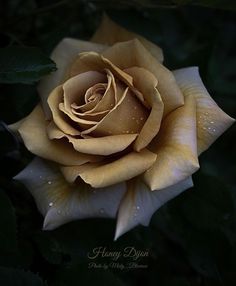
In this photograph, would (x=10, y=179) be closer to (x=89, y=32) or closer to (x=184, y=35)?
(x=89, y=32)

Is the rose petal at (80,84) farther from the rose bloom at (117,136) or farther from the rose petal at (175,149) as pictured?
the rose petal at (175,149)

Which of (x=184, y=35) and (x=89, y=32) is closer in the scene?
(x=89, y=32)

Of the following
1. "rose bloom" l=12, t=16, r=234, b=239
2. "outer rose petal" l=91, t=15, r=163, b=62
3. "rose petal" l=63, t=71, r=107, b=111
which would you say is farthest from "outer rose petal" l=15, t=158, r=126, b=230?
"outer rose petal" l=91, t=15, r=163, b=62

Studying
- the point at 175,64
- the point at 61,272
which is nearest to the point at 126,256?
the point at 61,272

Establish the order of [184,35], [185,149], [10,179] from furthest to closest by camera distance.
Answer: [184,35]
[10,179]
[185,149]

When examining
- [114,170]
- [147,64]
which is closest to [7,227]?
[114,170]

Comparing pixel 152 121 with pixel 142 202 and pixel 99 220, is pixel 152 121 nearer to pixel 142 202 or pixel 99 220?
pixel 142 202

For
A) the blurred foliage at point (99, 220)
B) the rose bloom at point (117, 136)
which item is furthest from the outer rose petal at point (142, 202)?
the blurred foliage at point (99, 220)
